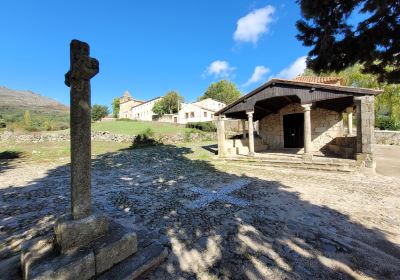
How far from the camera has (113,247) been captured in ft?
7.29

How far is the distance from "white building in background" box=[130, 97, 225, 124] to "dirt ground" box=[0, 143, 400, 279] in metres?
24.0

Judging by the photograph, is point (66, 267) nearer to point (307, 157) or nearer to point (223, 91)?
point (307, 157)

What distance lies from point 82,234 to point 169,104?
50.7 m

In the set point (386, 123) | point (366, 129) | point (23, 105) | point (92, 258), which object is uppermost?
point (23, 105)

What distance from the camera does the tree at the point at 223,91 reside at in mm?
57531

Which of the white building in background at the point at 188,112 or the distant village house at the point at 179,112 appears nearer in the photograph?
the white building in background at the point at 188,112

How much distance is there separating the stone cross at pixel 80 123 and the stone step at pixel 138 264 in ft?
2.20

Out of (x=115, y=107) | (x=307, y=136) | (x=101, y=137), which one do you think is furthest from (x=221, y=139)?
(x=115, y=107)

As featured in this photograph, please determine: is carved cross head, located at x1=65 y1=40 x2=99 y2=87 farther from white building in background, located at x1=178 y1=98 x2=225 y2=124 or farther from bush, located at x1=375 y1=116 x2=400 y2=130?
white building in background, located at x1=178 y1=98 x2=225 y2=124

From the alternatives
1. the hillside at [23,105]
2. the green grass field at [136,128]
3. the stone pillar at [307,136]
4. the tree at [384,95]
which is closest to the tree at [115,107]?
the hillside at [23,105]

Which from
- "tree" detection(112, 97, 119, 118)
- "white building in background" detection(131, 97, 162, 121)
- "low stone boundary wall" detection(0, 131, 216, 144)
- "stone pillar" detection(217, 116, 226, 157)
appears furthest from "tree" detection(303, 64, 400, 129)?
"tree" detection(112, 97, 119, 118)

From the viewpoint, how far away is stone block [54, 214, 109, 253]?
6.72ft

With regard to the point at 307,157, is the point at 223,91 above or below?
above

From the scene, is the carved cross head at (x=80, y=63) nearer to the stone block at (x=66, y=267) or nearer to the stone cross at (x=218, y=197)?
the stone block at (x=66, y=267)
